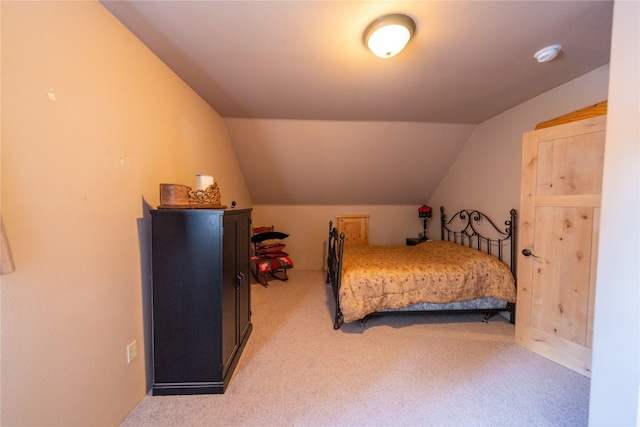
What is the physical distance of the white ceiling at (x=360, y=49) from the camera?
1.41 m

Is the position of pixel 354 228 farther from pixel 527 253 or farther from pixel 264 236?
pixel 527 253

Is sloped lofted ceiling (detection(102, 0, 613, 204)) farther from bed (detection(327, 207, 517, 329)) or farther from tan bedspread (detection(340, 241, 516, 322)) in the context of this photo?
tan bedspread (detection(340, 241, 516, 322))

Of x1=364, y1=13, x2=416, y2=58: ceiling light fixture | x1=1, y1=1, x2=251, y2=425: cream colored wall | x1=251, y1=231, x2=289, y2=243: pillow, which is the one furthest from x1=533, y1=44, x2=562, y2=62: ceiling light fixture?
x1=251, y1=231, x2=289, y2=243: pillow

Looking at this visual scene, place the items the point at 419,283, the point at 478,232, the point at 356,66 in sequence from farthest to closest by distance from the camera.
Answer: the point at 478,232
the point at 419,283
the point at 356,66

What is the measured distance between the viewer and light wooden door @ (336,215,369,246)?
5.07 m

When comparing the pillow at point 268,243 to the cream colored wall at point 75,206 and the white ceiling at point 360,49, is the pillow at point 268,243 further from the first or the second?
the cream colored wall at point 75,206

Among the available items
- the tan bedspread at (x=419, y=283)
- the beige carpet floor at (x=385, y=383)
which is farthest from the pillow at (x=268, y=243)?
the tan bedspread at (x=419, y=283)

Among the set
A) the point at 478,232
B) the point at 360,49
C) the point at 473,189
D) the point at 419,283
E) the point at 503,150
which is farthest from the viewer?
the point at 473,189

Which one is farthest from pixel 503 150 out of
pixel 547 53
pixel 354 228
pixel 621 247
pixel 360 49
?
pixel 354 228

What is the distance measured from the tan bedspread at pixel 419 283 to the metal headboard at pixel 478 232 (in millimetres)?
325

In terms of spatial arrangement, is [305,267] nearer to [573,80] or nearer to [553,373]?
[553,373]

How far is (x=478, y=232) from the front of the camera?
3.51 metres

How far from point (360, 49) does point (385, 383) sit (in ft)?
8.52

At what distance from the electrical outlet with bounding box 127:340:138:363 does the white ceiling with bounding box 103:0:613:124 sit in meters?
2.12
